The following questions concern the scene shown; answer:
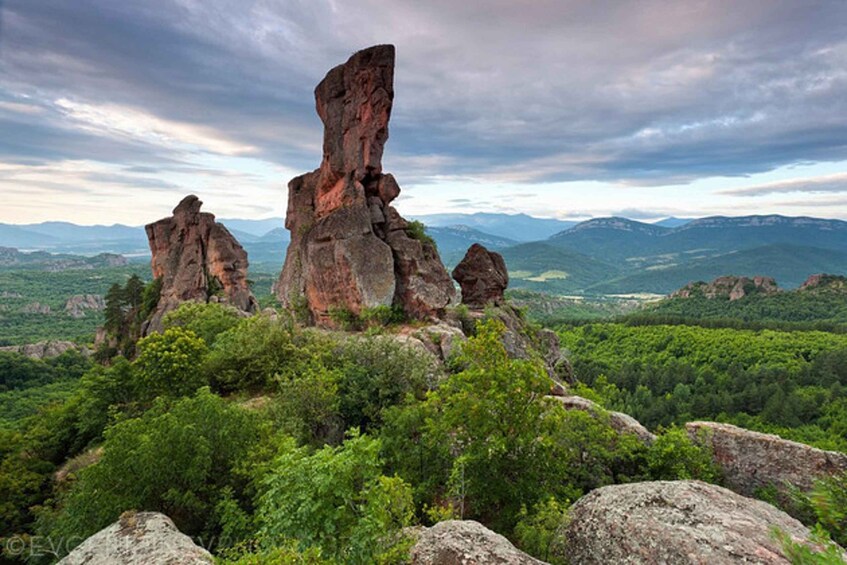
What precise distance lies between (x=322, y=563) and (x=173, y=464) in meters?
6.73

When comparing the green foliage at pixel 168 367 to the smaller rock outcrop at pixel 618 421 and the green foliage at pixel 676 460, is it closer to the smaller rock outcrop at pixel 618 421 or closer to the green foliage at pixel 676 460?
the smaller rock outcrop at pixel 618 421

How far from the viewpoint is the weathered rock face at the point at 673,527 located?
310 inches

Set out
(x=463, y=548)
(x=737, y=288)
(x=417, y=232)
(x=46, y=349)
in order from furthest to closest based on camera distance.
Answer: (x=737, y=288)
(x=46, y=349)
(x=417, y=232)
(x=463, y=548)

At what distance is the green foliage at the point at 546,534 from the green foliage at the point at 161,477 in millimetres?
7805

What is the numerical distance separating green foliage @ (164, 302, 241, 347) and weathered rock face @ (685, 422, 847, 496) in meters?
26.1

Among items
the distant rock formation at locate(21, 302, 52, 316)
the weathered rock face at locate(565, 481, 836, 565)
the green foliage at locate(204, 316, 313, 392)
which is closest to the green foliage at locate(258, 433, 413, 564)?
the weathered rock face at locate(565, 481, 836, 565)

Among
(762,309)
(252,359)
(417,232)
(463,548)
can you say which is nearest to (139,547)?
(463,548)

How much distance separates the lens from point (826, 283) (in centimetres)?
17362

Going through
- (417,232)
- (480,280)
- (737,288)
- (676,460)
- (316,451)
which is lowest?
(737,288)

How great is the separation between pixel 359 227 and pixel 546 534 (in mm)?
30100

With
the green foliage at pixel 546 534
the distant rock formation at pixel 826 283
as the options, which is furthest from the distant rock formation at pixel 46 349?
the distant rock formation at pixel 826 283

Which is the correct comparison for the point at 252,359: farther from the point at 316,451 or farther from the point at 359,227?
the point at 359,227

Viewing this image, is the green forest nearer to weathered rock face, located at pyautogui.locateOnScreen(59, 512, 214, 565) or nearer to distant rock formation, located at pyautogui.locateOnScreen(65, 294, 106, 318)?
weathered rock face, located at pyautogui.locateOnScreen(59, 512, 214, 565)

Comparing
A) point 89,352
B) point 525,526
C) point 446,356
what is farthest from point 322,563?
point 89,352
